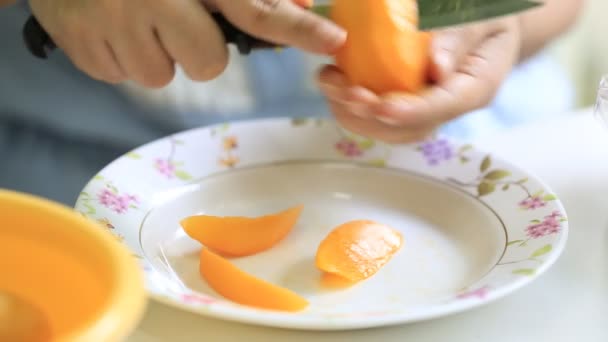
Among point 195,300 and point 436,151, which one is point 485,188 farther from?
point 195,300

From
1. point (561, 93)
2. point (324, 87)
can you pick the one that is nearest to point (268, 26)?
point (324, 87)

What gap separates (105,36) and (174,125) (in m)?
0.26

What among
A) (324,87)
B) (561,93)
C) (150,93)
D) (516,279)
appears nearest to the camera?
(516,279)

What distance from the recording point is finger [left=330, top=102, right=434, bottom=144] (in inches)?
26.0

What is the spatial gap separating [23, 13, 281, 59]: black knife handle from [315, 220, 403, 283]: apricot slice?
7.4 inches

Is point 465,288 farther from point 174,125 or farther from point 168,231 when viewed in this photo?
point 174,125

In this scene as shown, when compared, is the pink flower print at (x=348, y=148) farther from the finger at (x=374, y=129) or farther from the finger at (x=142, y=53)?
the finger at (x=142, y=53)

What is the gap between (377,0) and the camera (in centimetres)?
56

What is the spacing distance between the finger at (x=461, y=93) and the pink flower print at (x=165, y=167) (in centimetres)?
24

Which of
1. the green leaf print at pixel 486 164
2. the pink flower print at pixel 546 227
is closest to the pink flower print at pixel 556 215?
the pink flower print at pixel 546 227

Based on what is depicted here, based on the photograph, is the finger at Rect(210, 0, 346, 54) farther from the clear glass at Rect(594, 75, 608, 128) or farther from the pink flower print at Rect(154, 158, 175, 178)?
the clear glass at Rect(594, 75, 608, 128)

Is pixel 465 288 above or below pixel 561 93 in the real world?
below

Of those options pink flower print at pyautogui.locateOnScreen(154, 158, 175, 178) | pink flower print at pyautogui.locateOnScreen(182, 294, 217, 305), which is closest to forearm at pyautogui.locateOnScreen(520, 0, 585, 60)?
pink flower print at pyautogui.locateOnScreen(154, 158, 175, 178)

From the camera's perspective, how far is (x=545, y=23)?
1.05 m
